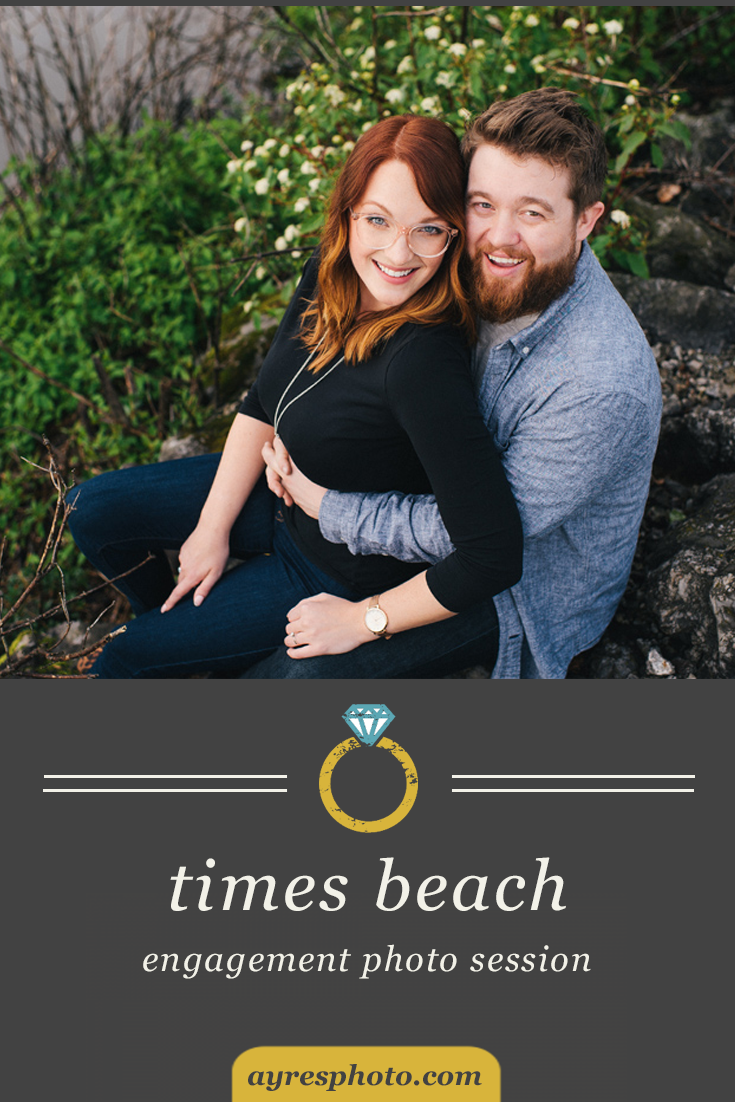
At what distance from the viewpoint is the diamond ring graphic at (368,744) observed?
4.73ft

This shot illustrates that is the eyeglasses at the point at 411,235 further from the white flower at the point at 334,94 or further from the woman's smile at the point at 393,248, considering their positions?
the white flower at the point at 334,94

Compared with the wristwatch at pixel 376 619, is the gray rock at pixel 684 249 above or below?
above

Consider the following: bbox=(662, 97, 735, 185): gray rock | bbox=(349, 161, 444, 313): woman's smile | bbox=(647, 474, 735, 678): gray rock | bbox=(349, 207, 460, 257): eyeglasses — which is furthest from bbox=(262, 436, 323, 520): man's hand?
bbox=(662, 97, 735, 185): gray rock

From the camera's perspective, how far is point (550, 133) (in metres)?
1.47

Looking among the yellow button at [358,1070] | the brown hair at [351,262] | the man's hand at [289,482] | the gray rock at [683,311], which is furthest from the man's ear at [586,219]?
the yellow button at [358,1070]

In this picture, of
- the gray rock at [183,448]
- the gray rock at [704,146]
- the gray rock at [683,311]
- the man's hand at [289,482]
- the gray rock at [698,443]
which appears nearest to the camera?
the man's hand at [289,482]

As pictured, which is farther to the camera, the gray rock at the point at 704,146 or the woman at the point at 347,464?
the gray rock at the point at 704,146

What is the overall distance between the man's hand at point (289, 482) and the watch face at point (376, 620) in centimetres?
31

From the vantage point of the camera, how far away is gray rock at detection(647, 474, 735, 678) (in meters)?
1.87

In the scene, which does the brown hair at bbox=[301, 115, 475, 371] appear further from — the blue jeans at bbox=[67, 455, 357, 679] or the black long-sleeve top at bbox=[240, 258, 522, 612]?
the blue jeans at bbox=[67, 455, 357, 679]

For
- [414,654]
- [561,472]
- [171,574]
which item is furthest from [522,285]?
[171,574]

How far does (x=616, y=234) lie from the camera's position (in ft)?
8.53

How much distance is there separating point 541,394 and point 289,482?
743 millimetres

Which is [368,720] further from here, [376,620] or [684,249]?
[684,249]
